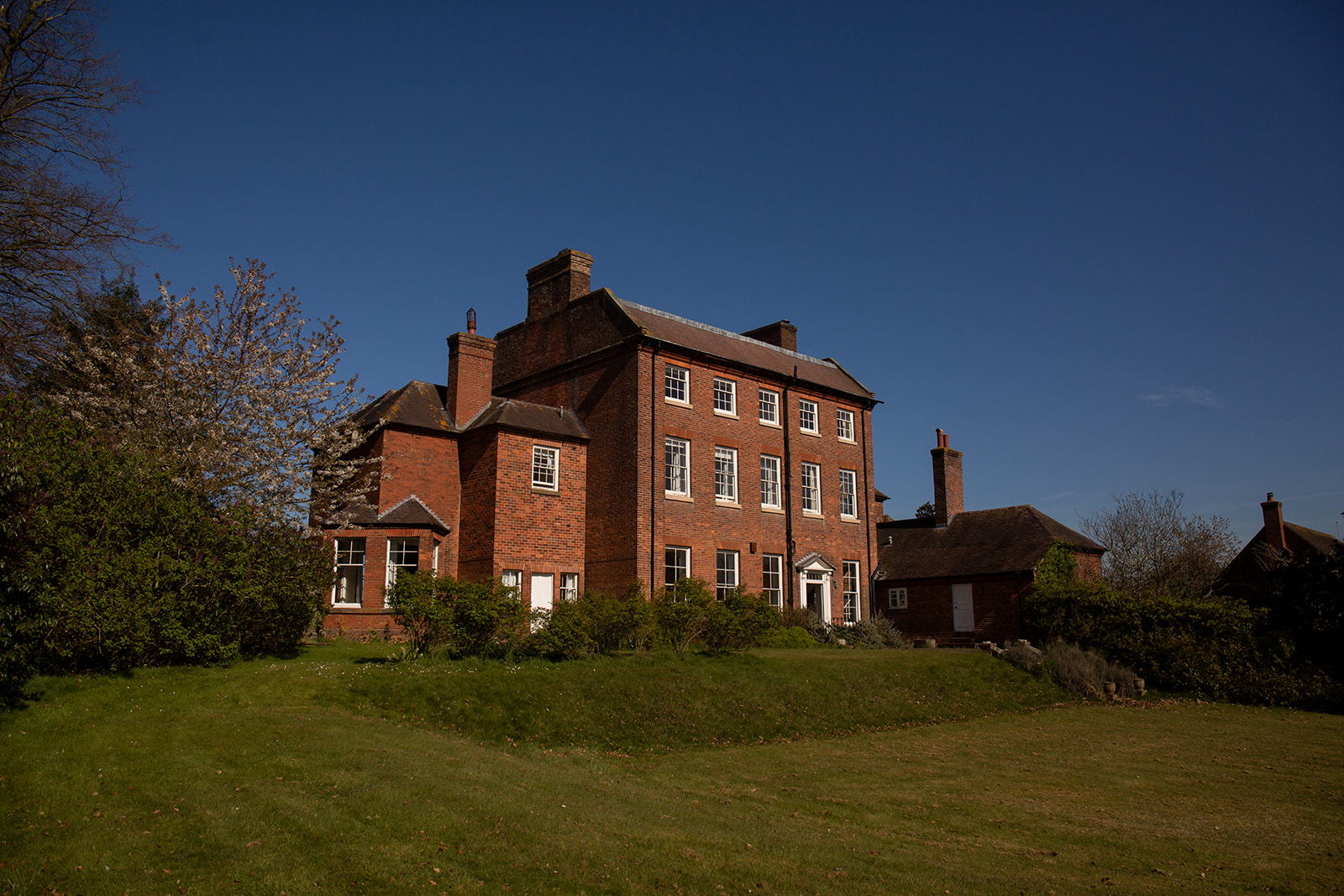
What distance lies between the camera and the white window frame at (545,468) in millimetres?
26984

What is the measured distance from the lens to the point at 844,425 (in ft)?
112

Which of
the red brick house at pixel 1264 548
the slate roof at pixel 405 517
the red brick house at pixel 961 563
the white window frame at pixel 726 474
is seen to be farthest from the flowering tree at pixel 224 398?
the red brick house at pixel 1264 548

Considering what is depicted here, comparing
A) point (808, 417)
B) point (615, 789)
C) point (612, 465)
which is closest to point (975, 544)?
point (808, 417)

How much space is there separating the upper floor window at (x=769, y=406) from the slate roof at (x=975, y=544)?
8.26m

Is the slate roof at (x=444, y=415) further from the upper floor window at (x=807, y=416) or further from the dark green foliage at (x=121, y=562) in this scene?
the dark green foliage at (x=121, y=562)

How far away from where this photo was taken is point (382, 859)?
774 centimetres

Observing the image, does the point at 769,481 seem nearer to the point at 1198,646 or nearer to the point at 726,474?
the point at 726,474

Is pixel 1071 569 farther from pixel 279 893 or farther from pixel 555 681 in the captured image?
pixel 279 893

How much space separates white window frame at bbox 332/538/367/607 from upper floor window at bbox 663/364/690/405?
1038cm

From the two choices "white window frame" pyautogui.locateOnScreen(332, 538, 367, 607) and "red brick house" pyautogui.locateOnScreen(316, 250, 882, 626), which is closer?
"white window frame" pyautogui.locateOnScreen(332, 538, 367, 607)

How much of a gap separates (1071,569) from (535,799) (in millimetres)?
26861

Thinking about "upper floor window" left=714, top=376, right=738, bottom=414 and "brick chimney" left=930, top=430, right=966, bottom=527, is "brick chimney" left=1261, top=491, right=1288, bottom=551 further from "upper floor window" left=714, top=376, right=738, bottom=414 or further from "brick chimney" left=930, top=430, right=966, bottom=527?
"upper floor window" left=714, top=376, right=738, bottom=414

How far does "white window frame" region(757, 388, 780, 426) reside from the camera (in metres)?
31.3

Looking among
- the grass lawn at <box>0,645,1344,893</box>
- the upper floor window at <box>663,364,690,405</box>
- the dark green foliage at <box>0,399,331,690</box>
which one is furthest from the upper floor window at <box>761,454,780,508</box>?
the dark green foliage at <box>0,399,331,690</box>
